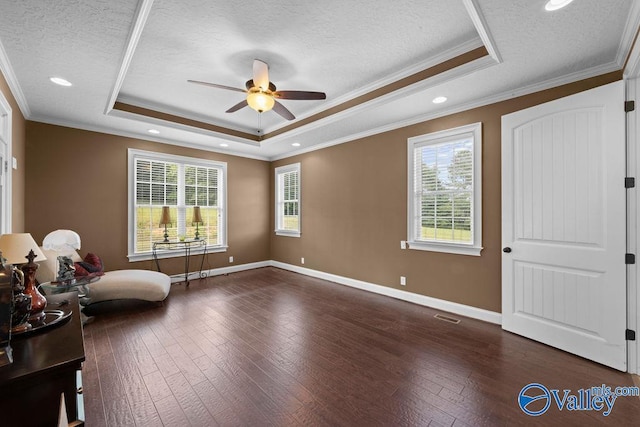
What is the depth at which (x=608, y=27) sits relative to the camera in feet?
6.66

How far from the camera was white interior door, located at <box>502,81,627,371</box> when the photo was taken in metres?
2.29

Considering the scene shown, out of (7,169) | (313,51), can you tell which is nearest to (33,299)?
(7,169)

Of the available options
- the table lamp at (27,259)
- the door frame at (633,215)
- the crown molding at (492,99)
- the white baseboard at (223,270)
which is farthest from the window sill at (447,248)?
the table lamp at (27,259)

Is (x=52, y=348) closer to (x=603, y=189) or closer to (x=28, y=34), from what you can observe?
(x=28, y=34)

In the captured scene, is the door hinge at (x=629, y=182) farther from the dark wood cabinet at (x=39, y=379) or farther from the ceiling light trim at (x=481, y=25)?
the dark wood cabinet at (x=39, y=379)

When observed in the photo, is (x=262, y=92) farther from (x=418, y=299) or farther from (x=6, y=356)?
(x=418, y=299)

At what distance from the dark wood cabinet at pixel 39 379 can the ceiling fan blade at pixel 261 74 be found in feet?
8.15

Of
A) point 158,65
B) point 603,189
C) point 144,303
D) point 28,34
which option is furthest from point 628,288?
point 144,303

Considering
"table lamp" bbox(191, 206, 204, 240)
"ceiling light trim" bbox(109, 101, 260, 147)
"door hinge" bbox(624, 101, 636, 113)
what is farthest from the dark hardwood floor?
"ceiling light trim" bbox(109, 101, 260, 147)

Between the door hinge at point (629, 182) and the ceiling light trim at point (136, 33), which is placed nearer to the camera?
the ceiling light trim at point (136, 33)

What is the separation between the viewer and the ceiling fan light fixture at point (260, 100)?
9.13ft

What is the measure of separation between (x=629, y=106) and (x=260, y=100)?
328cm

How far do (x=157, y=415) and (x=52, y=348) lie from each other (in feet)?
2.87

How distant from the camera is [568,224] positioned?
2553 millimetres
